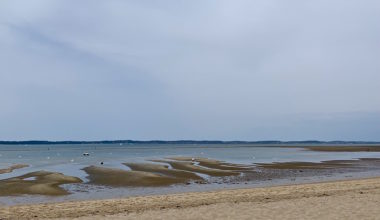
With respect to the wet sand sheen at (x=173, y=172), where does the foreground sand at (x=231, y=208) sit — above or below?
above

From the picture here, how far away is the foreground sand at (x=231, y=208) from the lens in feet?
41.3

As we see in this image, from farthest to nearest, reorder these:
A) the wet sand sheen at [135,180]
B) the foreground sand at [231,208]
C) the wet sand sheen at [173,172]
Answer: the wet sand sheen at [173,172]
the wet sand sheen at [135,180]
the foreground sand at [231,208]

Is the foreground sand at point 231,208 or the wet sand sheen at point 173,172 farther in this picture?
the wet sand sheen at point 173,172

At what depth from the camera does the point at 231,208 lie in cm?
1400

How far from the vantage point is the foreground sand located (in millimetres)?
12602

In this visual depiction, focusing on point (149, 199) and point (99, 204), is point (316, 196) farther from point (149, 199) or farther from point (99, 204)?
point (99, 204)

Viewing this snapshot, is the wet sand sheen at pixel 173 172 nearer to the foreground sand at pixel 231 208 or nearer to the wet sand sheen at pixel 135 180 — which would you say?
the wet sand sheen at pixel 135 180

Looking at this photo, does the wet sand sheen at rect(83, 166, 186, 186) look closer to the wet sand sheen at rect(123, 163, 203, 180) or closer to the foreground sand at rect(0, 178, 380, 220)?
the wet sand sheen at rect(123, 163, 203, 180)

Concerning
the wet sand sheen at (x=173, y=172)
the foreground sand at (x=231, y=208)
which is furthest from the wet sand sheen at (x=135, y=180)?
the foreground sand at (x=231, y=208)

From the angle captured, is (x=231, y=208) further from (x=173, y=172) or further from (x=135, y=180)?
(x=173, y=172)

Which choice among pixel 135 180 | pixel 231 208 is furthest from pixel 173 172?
pixel 231 208

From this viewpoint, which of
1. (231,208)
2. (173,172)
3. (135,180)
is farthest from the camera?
(173,172)

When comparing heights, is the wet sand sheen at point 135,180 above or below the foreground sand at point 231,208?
below

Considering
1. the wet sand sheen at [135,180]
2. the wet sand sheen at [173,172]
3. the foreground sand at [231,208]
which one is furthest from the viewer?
the wet sand sheen at [173,172]
